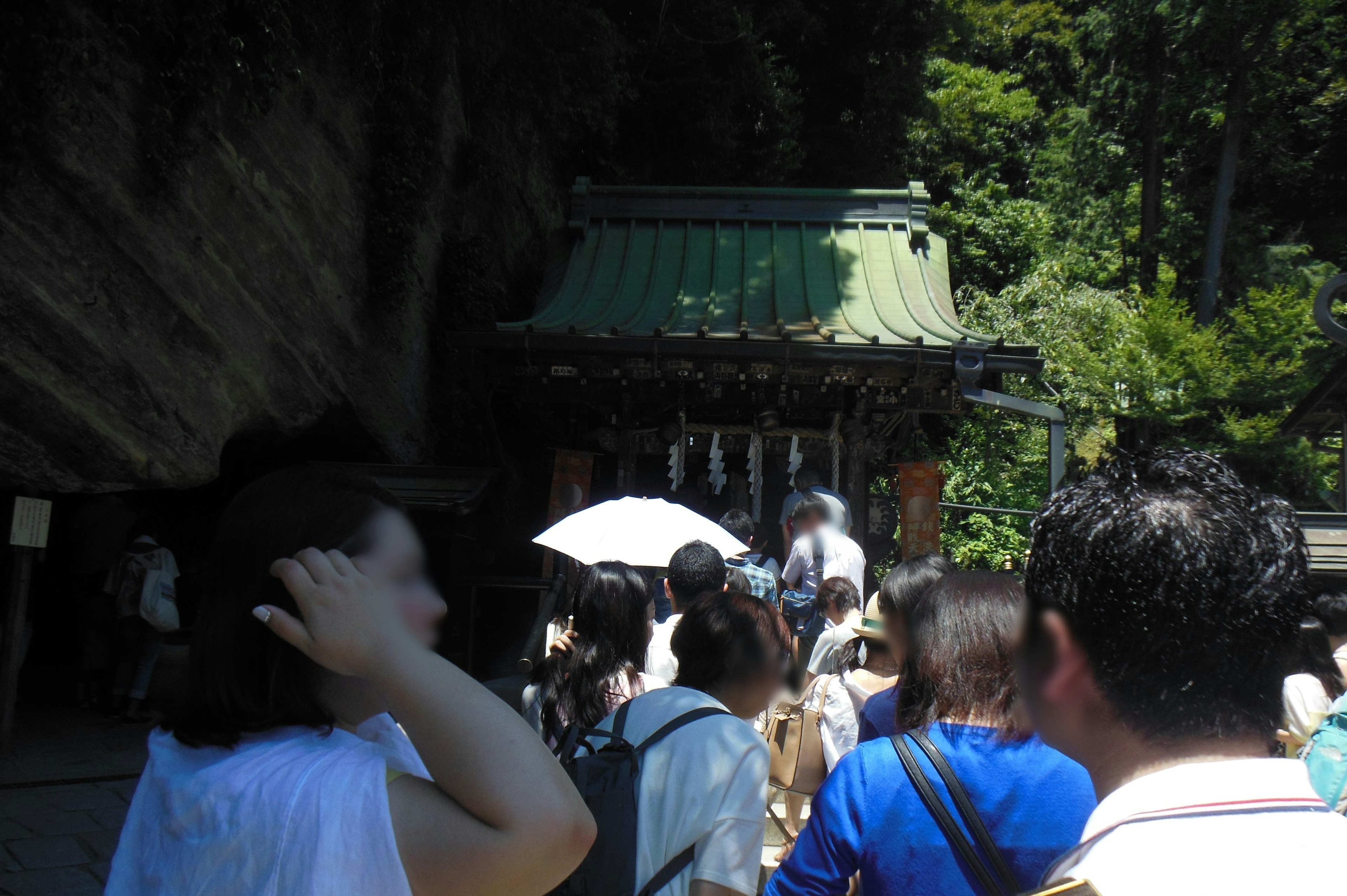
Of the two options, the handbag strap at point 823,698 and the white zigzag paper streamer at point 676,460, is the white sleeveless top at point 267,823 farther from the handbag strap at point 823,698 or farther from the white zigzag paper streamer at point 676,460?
the white zigzag paper streamer at point 676,460

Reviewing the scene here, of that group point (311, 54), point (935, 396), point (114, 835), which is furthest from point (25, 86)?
point (935, 396)

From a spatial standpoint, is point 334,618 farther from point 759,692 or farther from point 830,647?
point 830,647

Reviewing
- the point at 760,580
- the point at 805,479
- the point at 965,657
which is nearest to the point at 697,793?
the point at 965,657

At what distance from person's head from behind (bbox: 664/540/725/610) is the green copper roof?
412 centimetres

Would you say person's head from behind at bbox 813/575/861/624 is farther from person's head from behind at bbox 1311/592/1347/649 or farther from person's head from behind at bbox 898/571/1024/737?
person's head from behind at bbox 898/571/1024/737

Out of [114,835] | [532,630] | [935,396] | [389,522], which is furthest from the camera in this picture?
[935,396]

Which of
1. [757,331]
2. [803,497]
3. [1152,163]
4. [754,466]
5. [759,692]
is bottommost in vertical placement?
[759,692]

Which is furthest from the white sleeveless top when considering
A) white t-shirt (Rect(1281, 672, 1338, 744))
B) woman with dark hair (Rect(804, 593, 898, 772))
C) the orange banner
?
the orange banner

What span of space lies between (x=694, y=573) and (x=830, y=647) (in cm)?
121

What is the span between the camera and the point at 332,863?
1.05 metres

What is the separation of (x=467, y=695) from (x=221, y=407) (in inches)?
291

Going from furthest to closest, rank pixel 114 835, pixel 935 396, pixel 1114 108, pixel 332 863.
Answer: pixel 1114 108
pixel 935 396
pixel 114 835
pixel 332 863

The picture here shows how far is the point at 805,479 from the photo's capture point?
27.8 ft

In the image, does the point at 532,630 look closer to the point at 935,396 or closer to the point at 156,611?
the point at 156,611
